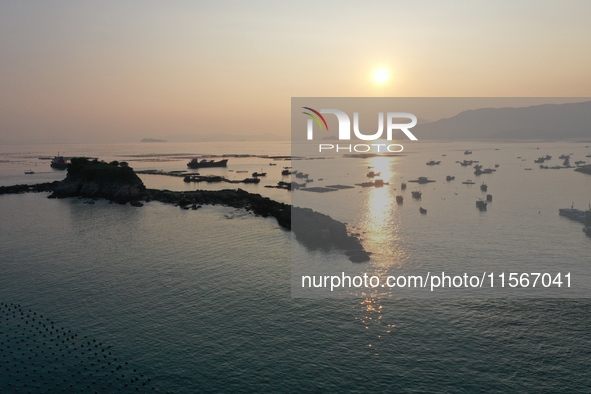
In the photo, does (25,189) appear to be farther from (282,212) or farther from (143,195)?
(282,212)

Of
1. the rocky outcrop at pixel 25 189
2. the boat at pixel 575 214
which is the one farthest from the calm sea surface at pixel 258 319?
the rocky outcrop at pixel 25 189

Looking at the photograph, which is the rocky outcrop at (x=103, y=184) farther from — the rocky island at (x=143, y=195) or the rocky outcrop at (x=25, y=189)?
the rocky outcrop at (x=25, y=189)

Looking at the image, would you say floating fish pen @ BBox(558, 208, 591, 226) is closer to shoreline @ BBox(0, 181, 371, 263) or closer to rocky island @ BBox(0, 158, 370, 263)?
shoreline @ BBox(0, 181, 371, 263)

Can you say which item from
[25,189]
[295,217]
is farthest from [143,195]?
[295,217]

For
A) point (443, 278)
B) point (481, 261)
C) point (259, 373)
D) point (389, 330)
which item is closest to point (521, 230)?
point (481, 261)

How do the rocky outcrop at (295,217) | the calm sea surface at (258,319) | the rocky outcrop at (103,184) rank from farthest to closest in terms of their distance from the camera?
the rocky outcrop at (103,184)
the rocky outcrop at (295,217)
the calm sea surface at (258,319)

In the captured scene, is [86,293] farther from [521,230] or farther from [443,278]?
[521,230]

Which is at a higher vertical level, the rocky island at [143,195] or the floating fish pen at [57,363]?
the rocky island at [143,195]
